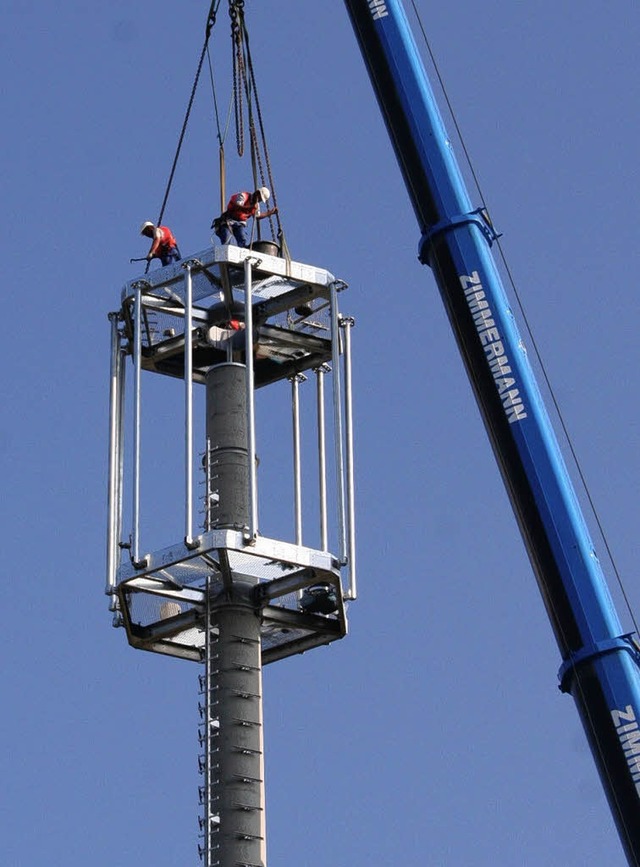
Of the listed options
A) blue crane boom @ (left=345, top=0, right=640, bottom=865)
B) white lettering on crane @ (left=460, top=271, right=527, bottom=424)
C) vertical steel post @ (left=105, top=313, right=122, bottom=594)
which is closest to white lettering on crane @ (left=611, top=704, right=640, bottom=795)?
blue crane boom @ (left=345, top=0, right=640, bottom=865)

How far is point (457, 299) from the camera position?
1682 inches

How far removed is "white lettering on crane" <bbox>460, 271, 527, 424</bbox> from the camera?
40.9 metres

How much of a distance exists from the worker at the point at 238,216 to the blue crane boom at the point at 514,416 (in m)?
4.47

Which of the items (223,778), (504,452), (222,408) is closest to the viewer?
(504,452)

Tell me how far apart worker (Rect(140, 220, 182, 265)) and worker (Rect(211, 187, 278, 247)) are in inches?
37.4

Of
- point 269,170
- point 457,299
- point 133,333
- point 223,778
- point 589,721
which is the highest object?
point 269,170

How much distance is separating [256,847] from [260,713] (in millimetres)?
2735

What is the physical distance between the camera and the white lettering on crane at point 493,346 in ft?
134

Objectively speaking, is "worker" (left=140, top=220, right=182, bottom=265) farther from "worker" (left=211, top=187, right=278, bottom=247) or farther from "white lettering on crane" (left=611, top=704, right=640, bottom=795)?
"white lettering on crane" (left=611, top=704, right=640, bottom=795)

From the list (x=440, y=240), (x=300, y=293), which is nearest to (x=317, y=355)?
(x=300, y=293)

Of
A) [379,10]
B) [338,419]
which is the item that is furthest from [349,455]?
[379,10]

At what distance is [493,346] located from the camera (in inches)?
1649

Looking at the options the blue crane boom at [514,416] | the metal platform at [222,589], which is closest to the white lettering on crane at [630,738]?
the blue crane boom at [514,416]

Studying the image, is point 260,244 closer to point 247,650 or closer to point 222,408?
point 222,408
